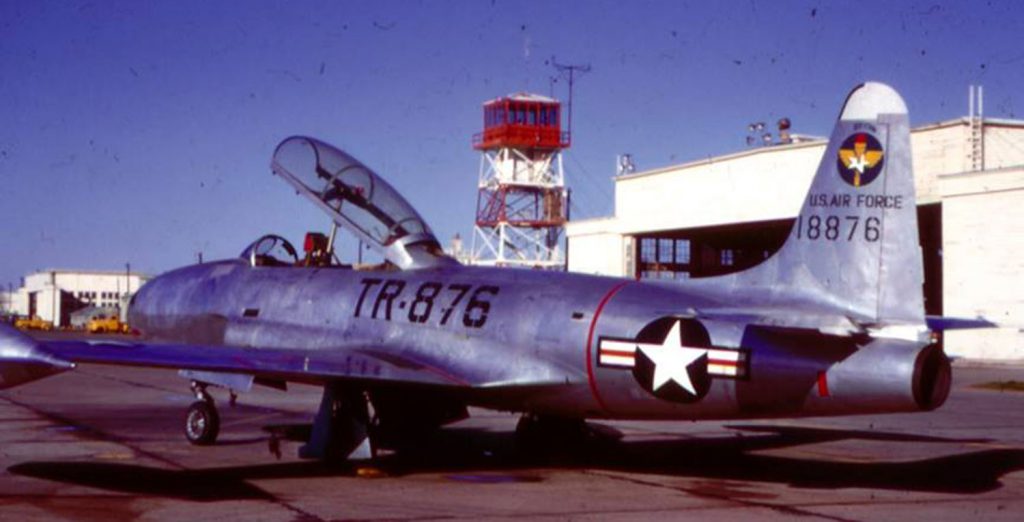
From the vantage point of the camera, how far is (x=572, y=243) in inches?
2382

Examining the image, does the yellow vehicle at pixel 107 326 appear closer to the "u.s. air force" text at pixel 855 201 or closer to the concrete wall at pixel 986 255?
the concrete wall at pixel 986 255

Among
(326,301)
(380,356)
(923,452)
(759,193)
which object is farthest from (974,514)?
(759,193)

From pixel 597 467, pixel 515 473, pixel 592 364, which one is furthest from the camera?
pixel 597 467

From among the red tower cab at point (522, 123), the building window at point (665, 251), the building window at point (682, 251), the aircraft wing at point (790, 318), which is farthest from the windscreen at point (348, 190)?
the red tower cab at point (522, 123)

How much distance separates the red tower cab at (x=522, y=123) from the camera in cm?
7481

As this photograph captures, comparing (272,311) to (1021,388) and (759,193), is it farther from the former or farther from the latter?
(759,193)

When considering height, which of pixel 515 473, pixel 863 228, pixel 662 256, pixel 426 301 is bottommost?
pixel 515 473

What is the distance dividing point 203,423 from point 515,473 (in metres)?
4.21

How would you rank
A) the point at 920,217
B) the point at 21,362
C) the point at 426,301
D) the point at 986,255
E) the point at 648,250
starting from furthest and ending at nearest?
the point at 648,250
the point at 920,217
the point at 986,255
the point at 426,301
the point at 21,362

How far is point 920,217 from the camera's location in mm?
48156

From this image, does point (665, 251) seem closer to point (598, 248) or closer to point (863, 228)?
point (598, 248)

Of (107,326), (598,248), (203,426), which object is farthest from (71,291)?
(203,426)

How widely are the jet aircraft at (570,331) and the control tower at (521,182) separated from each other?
59980 mm

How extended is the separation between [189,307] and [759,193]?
34925mm
